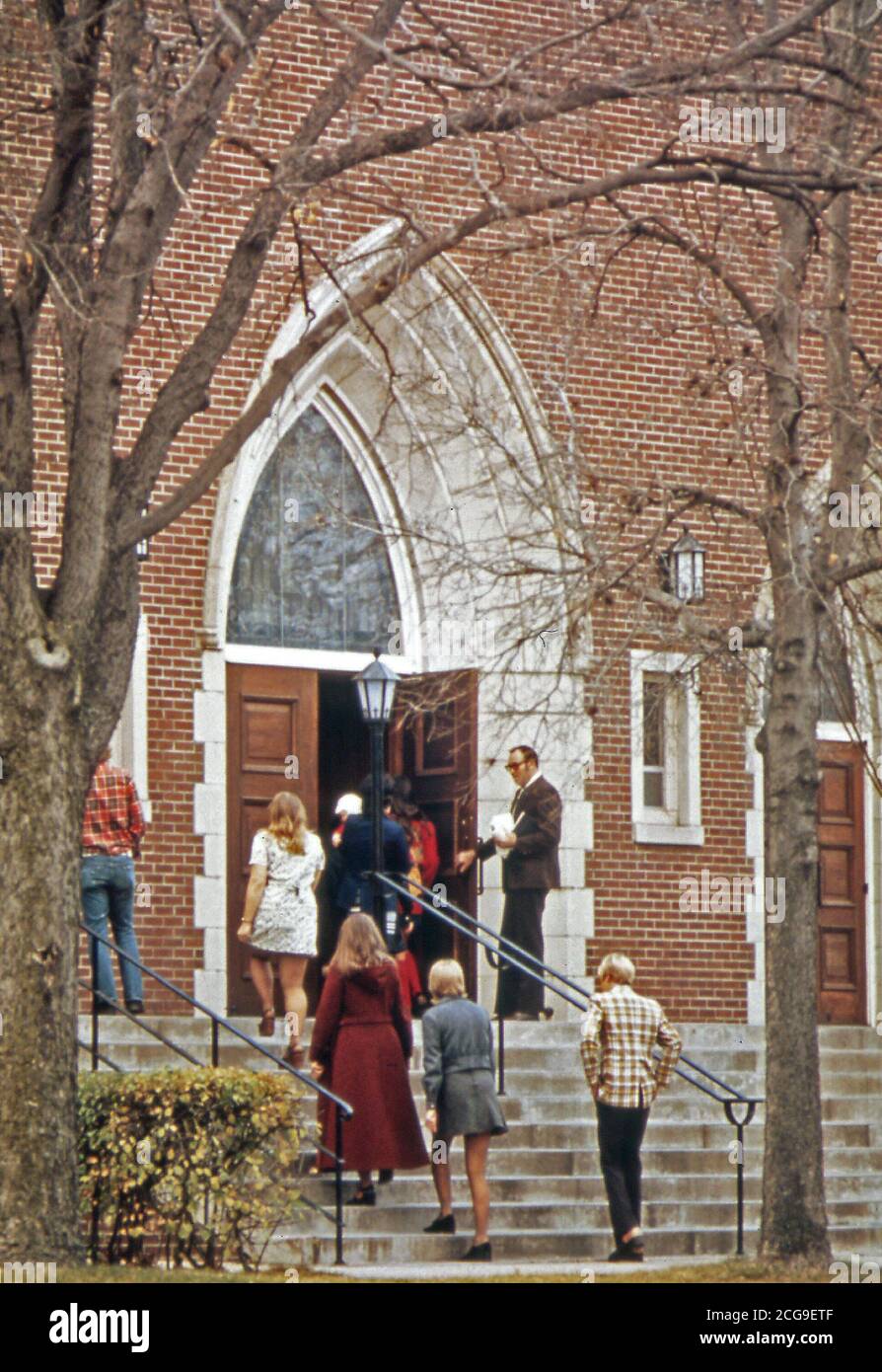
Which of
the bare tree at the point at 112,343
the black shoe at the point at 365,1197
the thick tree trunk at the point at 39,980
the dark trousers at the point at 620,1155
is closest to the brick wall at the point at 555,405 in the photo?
the black shoe at the point at 365,1197

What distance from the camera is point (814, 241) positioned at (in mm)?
13680

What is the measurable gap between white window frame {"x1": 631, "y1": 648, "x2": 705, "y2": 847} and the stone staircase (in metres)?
2.08

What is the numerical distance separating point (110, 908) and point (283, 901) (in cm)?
104

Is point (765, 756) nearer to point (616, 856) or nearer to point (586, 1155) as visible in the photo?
point (586, 1155)

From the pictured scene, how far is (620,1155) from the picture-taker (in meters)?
13.3

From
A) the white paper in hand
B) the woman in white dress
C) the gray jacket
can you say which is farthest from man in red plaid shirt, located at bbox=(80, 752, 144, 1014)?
the white paper in hand

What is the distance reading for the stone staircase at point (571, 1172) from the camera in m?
13.5

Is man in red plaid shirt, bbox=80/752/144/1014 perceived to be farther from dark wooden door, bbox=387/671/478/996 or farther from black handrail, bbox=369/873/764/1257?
dark wooden door, bbox=387/671/478/996

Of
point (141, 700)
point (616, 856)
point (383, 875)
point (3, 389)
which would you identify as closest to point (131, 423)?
point (141, 700)

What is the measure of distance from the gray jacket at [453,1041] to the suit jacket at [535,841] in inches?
132

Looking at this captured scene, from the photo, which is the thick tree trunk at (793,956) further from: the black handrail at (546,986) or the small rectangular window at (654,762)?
the small rectangular window at (654,762)

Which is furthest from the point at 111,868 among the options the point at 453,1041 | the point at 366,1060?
the point at 453,1041

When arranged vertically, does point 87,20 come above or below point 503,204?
above

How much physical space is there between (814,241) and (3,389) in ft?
16.0
